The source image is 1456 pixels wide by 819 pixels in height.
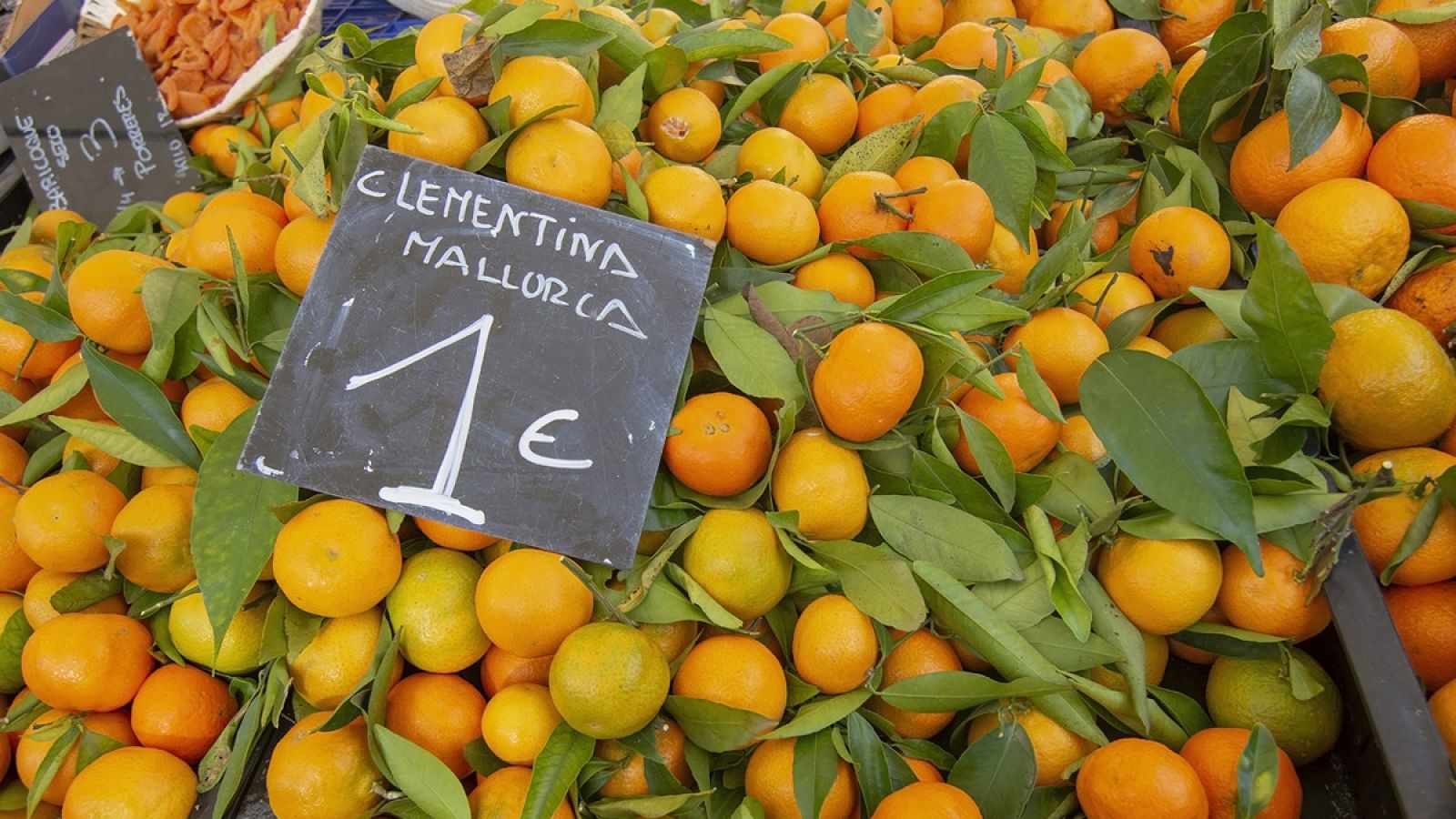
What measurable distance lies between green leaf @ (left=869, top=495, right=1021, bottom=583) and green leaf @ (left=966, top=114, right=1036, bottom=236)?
16.7 inches

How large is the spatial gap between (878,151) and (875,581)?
2.01ft

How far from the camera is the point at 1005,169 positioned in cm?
118

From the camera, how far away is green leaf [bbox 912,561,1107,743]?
888 mm

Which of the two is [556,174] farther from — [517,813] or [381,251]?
[517,813]

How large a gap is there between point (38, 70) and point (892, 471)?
179 cm

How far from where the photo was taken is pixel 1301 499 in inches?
36.6

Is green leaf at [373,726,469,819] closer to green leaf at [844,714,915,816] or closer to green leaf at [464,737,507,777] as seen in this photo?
green leaf at [464,737,507,777]

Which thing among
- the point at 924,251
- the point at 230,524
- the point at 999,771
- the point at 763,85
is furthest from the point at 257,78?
the point at 999,771

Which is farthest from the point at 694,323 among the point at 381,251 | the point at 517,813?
the point at 517,813

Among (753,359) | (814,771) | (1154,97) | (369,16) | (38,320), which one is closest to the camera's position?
(814,771)

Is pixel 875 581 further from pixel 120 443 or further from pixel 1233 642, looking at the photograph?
pixel 120 443

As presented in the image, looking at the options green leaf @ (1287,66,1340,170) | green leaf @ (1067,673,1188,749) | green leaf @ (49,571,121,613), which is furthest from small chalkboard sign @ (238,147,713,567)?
green leaf @ (1287,66,1340,170)

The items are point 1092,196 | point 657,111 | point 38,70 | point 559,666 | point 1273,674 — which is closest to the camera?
point 559,666

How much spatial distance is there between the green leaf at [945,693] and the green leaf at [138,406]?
80 cm
